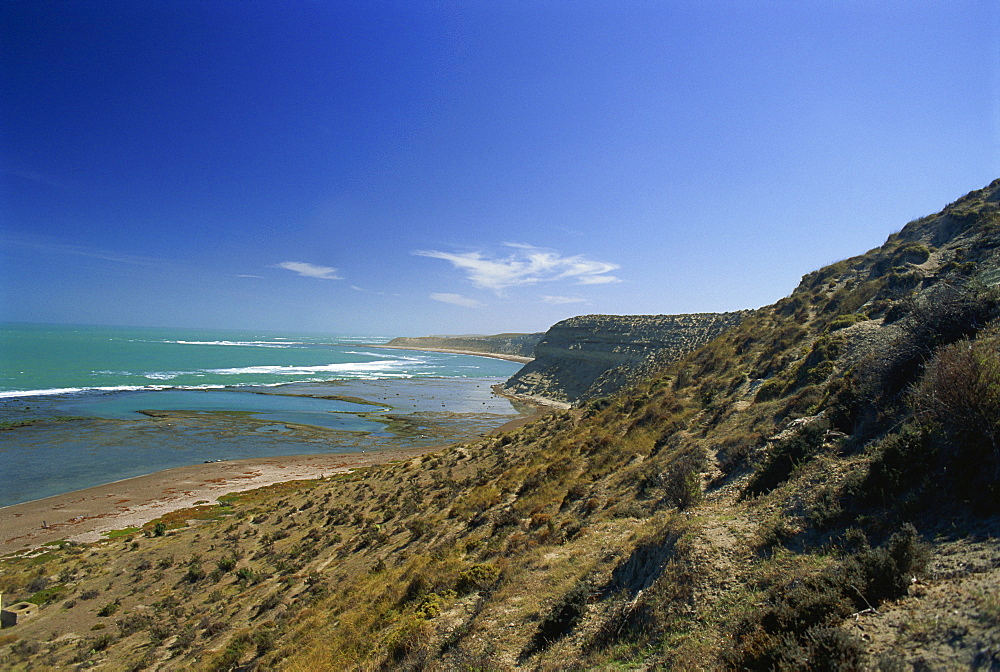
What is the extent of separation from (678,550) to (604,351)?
206 feet

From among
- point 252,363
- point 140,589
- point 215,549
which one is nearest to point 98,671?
point 140,589

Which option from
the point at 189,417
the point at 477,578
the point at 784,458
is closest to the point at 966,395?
the point at 784,458

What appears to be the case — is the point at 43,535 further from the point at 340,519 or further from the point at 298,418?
the point at 298,418

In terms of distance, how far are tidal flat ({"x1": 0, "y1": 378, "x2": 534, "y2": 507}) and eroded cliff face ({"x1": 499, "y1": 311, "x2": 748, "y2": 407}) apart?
8.77 m

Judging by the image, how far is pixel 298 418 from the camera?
168ft

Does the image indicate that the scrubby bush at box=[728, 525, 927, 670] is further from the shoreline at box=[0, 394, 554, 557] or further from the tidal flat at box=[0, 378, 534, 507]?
the tidal flat at box=[0, 378, 534, 507]

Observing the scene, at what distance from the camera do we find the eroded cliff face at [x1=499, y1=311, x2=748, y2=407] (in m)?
53.3

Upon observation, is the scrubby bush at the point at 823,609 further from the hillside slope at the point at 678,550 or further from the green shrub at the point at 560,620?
the green shrub at the point at 560,620

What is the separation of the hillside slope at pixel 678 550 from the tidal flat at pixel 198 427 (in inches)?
647

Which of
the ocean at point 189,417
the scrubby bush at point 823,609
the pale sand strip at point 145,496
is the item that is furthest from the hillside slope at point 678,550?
the ocean at point 189,417

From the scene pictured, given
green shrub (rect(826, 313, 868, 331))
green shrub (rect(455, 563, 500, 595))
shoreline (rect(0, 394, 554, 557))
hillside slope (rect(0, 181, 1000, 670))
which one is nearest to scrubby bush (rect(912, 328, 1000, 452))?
hillside slope (rect(0, 181, 1000, 670))

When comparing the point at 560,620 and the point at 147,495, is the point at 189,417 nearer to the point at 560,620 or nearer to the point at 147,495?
the point at 147,495

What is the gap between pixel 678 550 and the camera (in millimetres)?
6125

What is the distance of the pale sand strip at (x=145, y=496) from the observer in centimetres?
2122
